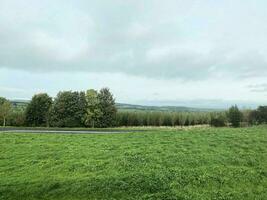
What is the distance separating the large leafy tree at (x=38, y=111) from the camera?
68.4 meters

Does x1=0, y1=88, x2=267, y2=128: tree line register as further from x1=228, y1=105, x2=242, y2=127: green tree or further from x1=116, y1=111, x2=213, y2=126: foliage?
x1=116, y1=111, x2=213, y2=126: foliage

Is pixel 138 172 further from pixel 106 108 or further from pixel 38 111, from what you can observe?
pixel 38 111

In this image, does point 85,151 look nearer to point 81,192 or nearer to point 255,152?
point 81,192

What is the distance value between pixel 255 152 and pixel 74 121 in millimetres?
54920

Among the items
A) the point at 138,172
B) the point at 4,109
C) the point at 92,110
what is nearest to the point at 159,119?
the point at 92,110

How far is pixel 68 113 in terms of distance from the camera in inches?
2672

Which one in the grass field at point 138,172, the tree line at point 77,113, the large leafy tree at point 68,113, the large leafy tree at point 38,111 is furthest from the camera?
the large leafy tree at point 38,111

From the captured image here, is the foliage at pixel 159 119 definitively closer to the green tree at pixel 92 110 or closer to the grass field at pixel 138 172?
the green tree at pixel 92 110

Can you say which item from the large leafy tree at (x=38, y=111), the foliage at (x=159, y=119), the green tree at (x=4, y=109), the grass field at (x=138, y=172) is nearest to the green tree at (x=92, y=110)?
the foliage at (x=159, y=119)

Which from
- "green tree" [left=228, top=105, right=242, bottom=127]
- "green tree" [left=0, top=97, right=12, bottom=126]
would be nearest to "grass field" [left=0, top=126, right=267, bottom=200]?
"green tree" [left=0, top=97, right=12, bottom=126]

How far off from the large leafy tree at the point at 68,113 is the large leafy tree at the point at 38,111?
161 cm

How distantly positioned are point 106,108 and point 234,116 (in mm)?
26081

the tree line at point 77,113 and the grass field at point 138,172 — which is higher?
the tree line at point 77,113

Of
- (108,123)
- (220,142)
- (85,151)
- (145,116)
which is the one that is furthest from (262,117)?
(85,151)
